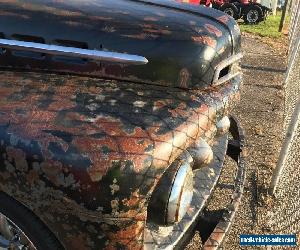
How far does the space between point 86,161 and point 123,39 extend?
915mm

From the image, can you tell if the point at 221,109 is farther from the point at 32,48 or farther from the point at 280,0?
the point at 280,0

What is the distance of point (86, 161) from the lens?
5.82 feet

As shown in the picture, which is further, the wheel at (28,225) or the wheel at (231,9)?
the wheel at (231,9)

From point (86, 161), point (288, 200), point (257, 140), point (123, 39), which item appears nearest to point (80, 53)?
point (123, 39)

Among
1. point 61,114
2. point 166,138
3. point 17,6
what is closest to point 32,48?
point 17,6

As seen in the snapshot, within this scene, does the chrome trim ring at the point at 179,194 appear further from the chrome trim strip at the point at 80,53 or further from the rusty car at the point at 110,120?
the chrome trim strip at the point at 80,53

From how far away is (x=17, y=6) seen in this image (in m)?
2.63

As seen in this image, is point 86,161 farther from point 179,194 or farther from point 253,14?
point 253,14

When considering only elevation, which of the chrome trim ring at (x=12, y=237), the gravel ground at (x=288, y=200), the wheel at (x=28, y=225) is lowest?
the gravel ground at (x=288, y=200)

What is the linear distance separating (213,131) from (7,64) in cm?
126

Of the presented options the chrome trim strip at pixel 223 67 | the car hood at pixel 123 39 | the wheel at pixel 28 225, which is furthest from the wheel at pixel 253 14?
the wheel at pixel 28 225

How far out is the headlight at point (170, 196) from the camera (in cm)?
190

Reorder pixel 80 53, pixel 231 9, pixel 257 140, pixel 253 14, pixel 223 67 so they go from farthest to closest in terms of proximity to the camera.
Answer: pixel 253 14
pixel 231 9
pixel 257 140
pixel 223 67
pixel 80 53

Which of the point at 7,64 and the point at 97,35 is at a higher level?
the point at 97,35
